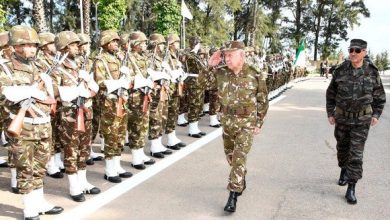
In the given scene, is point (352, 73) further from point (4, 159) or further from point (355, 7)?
point (355, 7)

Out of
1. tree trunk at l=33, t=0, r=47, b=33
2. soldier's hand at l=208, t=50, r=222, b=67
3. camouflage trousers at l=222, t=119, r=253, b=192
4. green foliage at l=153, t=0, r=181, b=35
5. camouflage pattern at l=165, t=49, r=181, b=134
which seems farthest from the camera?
green foliage at l=153, t=0, r=181, b=35

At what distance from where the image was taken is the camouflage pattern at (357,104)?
5309 mm

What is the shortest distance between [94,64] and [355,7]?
216ft

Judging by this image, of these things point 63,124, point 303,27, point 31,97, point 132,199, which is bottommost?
point 132,199

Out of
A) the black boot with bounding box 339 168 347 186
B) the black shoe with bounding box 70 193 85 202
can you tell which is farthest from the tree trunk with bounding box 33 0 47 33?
the black boot with bounding box 339 168 347 186

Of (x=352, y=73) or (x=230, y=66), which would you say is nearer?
(x=230, y=66)

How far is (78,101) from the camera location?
5.34 meters

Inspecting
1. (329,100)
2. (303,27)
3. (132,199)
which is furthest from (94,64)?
(303,27)

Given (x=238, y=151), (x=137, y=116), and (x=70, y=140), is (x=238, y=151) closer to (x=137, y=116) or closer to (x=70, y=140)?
(x=70, y=140)

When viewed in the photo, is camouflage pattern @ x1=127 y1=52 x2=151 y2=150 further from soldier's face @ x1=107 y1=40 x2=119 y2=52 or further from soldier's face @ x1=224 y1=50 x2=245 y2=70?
soldier's face @ x1=224 y1=50 x2=245 y2=70

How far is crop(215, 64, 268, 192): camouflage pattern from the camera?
4859mm

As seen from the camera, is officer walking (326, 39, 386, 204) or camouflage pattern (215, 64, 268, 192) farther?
officer walking (326, 39, 386, 204)

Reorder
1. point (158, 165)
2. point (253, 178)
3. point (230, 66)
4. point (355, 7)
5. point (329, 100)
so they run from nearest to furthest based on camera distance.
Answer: point (230, 66)
point (329, 100)
point (253, 178)
point (158, 165)
point (355, 7)

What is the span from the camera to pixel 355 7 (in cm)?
6488
